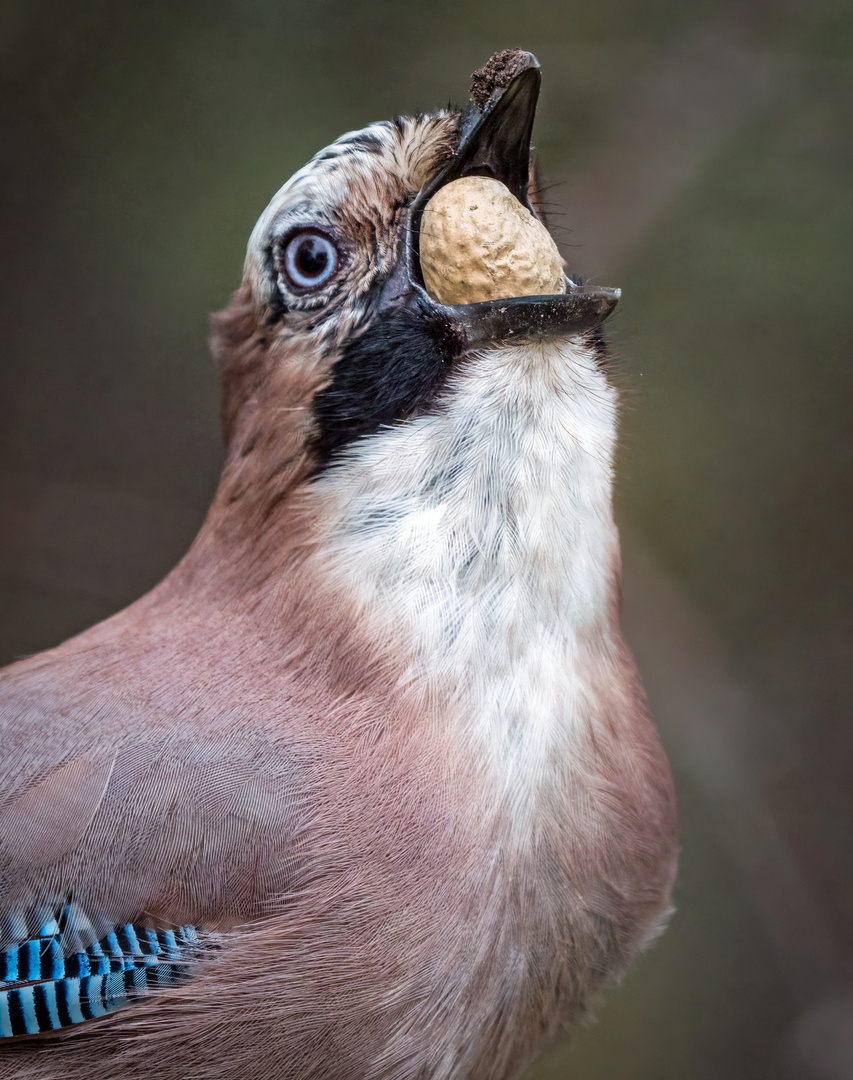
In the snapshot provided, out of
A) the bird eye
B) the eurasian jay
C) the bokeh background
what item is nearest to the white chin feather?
the eurasian jay

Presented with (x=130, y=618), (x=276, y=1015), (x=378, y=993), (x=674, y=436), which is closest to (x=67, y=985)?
(x=276, y=1015)

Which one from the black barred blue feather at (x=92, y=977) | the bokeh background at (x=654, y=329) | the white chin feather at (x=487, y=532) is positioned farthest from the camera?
the bokeh background at (x=654, y=329)

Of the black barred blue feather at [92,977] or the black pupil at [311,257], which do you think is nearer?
the black barred blue feather at [92,977]

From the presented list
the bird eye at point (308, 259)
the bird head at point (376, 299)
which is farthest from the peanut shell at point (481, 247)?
the bird eye at point (308, 259)

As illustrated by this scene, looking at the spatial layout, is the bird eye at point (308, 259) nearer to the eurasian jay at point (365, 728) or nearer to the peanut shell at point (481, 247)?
the eurasian jay at point (365, 728)

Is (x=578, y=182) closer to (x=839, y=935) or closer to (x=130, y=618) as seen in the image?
(x=130, y=618)

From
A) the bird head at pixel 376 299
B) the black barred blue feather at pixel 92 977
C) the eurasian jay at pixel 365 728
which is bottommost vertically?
the black barred blue feather at pixel 92 977

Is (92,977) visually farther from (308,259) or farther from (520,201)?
(520,201)
